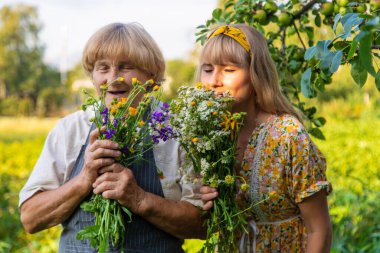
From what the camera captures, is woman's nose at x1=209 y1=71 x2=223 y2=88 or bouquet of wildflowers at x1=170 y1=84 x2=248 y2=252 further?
woman's nose at x1=209 y1=71 x2=223 y2=88

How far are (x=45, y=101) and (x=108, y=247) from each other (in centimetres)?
4670

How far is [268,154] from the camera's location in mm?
2123

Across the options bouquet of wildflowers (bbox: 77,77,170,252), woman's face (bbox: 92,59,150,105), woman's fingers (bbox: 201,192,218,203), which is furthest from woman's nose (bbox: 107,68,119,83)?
woman's fingers (bbox: 201,192,218,203)

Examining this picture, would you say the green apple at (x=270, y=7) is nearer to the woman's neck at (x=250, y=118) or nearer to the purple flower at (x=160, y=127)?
the woman's neck at (x=250, y=118)

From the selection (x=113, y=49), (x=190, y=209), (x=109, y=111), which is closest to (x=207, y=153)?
(x=190, y=209)

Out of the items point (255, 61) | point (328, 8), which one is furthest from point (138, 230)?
point (328, 8)

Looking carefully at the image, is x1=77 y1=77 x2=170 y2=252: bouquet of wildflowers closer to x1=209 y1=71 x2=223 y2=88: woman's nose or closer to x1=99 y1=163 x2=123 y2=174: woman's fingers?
x1=99 y1=163 x2=123 y2=174: woman's fingers

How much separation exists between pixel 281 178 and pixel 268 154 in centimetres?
11

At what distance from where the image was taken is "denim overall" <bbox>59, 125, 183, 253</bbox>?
6.82ft

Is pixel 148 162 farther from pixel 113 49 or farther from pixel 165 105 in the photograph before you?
pixel 113 49

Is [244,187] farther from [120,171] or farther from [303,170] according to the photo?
[120,171]

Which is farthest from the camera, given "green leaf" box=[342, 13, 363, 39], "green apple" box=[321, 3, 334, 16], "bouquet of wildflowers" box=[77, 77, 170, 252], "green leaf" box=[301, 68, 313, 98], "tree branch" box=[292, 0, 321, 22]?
"tree branch" box=[292, 0, 321, 22]

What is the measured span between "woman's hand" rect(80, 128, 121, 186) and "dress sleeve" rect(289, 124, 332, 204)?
656 mm

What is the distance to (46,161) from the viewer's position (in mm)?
2133
